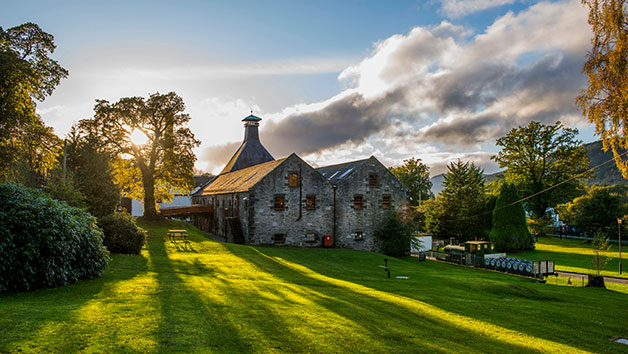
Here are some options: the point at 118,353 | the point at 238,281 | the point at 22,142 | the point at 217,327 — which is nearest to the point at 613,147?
the point at 238,281

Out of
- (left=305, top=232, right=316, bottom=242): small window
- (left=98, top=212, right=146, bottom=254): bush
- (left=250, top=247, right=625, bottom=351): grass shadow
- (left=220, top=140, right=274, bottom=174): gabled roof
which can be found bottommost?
(left=250, top=247, right=625, bottom=351): grass shadow

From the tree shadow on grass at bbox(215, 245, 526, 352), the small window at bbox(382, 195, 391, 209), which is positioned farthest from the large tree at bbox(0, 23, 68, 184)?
the small window at bbox(382, 195, 391, 209)

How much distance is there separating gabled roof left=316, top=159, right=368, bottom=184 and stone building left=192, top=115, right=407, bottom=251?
18 cm

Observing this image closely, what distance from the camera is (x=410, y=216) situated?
40969 mm

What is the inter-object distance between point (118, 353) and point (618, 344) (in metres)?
14.4

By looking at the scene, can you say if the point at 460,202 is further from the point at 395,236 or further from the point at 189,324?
the point at 189,324

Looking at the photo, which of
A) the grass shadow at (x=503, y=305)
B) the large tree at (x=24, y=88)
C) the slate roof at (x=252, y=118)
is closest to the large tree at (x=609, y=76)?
the grass shadow at (x=503, y=305)

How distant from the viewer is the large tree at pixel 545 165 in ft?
190

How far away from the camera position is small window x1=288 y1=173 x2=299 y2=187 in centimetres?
3731

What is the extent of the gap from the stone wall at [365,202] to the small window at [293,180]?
436cm

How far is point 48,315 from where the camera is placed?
31.0 ft

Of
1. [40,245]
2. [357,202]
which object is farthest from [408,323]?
[357,202]

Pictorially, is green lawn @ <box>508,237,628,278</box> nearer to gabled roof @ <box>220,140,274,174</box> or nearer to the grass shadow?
the grass shadow

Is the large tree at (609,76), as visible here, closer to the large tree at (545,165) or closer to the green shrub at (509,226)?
the green shrub at (509,226)
